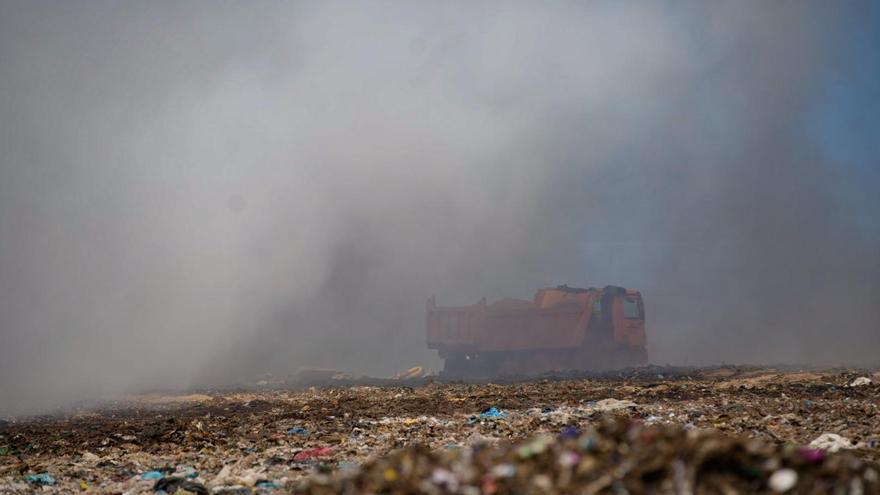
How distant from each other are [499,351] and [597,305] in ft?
11.6

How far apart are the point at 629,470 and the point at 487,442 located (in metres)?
4.51

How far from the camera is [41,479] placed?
21.6 feet

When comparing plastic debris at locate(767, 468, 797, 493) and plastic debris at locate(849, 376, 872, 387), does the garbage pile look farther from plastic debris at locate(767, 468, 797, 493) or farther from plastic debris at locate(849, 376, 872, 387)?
plastic debris at locate(849, 376, 872, 387)

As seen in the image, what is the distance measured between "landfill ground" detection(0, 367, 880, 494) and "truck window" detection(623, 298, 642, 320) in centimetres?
840

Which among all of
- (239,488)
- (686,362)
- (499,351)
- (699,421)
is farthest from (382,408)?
(686,362)

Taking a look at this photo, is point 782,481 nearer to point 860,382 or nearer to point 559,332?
point 860,382

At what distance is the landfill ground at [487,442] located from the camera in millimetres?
2875

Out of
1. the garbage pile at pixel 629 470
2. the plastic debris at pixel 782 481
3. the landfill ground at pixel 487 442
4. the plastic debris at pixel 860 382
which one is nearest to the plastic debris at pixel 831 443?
the landfill ground at pixel 487 442

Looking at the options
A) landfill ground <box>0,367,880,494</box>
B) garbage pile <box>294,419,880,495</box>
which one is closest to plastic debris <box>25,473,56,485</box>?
landfill ground <box>0,367,880,494</box>

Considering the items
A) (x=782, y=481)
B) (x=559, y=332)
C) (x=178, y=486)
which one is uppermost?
(x=559, y=332)

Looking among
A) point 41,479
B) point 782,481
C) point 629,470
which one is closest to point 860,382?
point 782,481

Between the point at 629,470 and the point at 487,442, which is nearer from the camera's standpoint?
the point at 629,470

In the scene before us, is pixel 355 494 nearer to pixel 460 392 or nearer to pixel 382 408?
pixel 382 408

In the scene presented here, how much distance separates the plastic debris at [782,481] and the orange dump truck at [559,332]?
21782 mm
